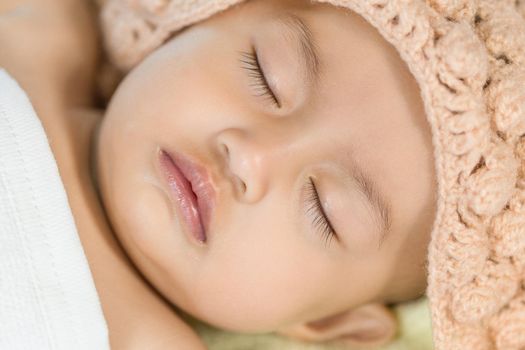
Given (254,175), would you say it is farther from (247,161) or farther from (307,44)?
(307,44)

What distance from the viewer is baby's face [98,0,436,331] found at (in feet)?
4.38

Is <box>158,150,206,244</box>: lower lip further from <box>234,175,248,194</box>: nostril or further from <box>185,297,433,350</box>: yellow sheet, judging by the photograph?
<box>185,297,433,350</box>: yellow sheet

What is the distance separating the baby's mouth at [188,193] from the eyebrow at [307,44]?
1.01 ft

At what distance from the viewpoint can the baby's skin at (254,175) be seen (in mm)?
1336

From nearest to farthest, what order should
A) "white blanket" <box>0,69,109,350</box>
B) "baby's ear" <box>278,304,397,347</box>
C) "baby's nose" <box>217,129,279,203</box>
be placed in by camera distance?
"white blanket" <box>0,69,109,350</box>
"baby's nose" <box>217,129,279,203</box>
"baby's ear" <box>278,304,397,347</box>

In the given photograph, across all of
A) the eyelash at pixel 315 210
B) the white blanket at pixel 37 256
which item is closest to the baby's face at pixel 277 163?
the eyelash at pixel 315 210

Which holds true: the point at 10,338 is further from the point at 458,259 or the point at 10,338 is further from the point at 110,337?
the point at 458,259

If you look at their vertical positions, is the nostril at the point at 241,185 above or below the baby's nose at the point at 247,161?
below

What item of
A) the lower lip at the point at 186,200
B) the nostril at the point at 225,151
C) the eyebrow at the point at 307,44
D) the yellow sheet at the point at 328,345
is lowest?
the yellow sheet at the point at 328,345

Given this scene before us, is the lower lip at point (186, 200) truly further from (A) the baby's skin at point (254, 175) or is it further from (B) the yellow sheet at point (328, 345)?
(B) the yellow sheet at point (328, 345)

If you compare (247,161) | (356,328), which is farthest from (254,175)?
(356,328)

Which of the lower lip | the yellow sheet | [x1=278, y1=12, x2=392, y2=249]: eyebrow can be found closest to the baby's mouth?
the lower lip

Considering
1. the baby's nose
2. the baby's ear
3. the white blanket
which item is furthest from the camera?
the baby's ear

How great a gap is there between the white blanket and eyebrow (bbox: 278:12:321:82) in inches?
21.7
